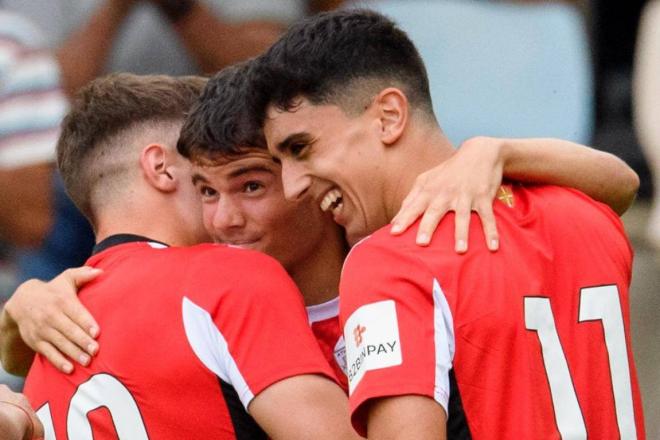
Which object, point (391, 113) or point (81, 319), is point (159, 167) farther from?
point (391, 113)

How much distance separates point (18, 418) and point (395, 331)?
0.81m

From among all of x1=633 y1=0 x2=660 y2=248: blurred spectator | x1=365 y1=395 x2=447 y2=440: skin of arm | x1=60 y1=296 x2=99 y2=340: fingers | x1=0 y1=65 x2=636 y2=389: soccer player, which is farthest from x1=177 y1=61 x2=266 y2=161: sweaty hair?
x1=633 y1=0 x2=660 y2=248: blurred spectator

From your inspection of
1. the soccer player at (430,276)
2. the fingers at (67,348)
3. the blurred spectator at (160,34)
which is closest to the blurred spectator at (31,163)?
the blurred spectator at (160,34)

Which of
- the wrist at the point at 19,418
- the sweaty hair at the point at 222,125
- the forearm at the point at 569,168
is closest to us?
the wrist at the point at 19,418

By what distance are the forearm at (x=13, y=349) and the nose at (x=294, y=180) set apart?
3.00 feet

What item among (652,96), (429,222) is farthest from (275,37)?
(429,222)

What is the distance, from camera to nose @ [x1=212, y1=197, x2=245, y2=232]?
3469 mm

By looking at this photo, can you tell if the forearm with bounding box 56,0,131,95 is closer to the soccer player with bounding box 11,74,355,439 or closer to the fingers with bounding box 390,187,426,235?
the soccer player with bounding box 11,74,355,439

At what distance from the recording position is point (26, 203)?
523 cm

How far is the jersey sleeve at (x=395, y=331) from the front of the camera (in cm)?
270

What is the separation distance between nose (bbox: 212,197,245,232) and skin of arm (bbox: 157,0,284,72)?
206 cm

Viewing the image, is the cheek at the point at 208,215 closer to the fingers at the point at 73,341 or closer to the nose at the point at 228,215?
the nose at the point at 228,215

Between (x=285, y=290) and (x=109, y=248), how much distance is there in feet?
1.59

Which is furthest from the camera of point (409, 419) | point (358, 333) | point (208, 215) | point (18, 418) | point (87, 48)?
point (87, 48)
